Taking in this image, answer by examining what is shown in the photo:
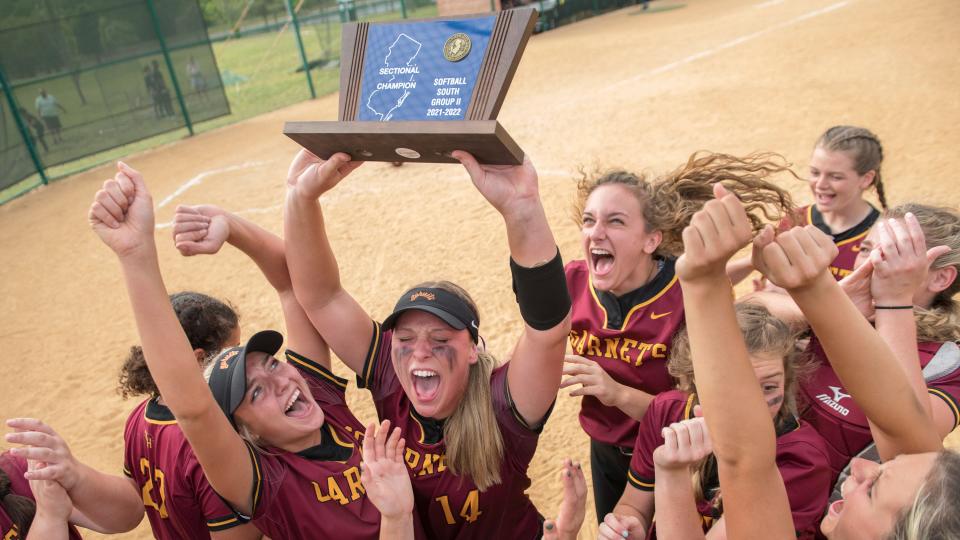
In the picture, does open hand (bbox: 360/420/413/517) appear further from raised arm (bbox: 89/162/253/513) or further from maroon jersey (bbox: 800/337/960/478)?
maroon jersey (bbox: 800/337/960/478)

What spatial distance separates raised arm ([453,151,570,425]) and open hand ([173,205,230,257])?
44.9 inches

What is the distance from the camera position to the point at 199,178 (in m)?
11.8

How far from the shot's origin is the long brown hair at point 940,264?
8.45 ft

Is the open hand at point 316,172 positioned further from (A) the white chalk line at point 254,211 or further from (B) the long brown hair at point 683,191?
(A) the white chalk line at point 254,211

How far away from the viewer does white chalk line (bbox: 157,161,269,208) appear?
10.9 m

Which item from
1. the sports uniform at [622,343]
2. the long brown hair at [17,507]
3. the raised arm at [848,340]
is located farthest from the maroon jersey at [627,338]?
the long brown hair at [17,507]

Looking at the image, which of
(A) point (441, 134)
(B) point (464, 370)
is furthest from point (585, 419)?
(A) point (441, 134)

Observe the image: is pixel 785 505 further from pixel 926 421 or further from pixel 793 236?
pixel 793 236

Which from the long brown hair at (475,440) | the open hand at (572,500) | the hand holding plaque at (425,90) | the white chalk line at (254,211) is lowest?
the white chalk line at (254,211)

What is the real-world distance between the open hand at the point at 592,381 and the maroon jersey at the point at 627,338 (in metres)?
0.16

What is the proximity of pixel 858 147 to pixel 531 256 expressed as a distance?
287cm

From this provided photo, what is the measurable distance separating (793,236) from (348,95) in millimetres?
1485

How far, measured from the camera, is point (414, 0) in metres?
23.8

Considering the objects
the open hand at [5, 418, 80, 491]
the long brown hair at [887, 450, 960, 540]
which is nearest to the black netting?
the open hand at [5, 418, 80, 491]
